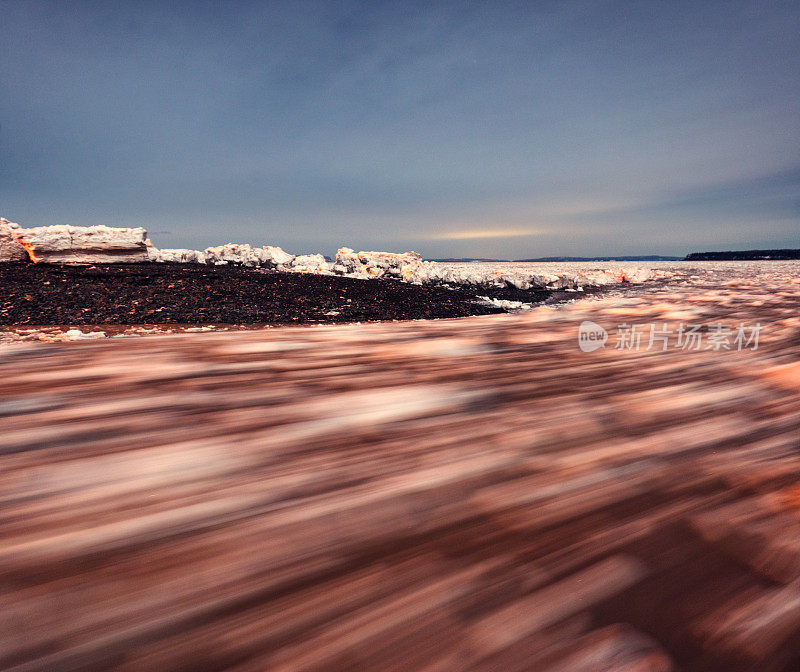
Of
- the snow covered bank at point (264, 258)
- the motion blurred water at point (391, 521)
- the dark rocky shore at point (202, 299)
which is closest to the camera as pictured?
the motion blurred water at point (391, 521)

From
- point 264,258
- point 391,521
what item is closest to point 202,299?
point 391,521

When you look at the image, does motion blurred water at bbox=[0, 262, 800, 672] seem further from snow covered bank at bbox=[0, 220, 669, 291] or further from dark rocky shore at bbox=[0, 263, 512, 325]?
snow covered bank at bbox=[0, 220, 669, 291]

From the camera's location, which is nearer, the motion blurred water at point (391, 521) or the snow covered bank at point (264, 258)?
the motion blurred water at point (391, 521)

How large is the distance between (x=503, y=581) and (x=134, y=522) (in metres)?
0.44

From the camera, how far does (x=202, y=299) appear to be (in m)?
7.09

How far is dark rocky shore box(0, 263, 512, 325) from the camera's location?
20.5 feet

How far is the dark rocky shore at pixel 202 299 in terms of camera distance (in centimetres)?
623

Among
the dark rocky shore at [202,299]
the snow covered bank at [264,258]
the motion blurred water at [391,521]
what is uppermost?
the snow covered bank at [264,258]

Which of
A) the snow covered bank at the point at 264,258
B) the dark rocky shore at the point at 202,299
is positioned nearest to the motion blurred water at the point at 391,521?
the dark rocky shore at the point at 202,299

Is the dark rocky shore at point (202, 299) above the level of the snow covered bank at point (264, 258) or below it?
below

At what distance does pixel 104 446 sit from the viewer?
0.67m

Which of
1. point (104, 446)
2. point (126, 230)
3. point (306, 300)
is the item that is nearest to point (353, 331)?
point (104, 446)

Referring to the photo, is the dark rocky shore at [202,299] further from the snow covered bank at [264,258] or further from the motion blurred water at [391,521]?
the motion blurred water at [391,521]

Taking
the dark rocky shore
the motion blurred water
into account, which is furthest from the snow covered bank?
the motion blurred water
